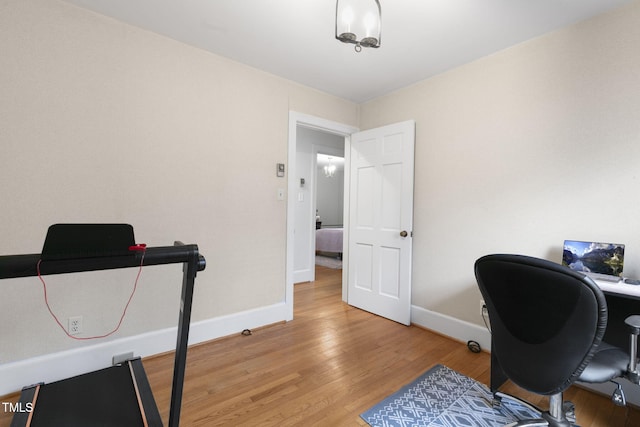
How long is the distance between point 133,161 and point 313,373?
2086 millimetres

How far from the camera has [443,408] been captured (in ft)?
5.74

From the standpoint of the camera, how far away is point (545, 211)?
2162 millimetres

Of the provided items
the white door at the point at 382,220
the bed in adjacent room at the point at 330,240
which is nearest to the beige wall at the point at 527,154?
the white door at the point at 382,220

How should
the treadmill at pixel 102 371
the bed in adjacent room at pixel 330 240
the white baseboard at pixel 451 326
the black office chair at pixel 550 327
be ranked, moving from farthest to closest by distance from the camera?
the bed in adjacent room at pixel 330 240 → the white baseboard at pixel 451 326 → the black office chair at pixel 550 327 → the treadmill at pixel 102 371

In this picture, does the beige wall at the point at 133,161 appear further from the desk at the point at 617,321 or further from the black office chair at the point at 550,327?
the black office chair at the point at 550,327

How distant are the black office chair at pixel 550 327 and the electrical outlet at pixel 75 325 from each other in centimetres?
258

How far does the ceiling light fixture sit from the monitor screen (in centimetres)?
188

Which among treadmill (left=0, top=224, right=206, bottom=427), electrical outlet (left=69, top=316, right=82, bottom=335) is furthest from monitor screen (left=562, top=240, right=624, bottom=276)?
electrical outlet (left=69, top=316, right=82, bottom=335)

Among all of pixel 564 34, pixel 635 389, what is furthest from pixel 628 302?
pixel 564 34

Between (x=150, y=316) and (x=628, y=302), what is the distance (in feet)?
10.7

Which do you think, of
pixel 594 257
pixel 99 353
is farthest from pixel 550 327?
pixel 99 353

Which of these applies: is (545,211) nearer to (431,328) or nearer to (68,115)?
(431,328)

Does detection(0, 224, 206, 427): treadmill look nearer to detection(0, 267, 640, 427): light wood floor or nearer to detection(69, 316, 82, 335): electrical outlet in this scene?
detection(0, 267, 640, 427): light wood floor

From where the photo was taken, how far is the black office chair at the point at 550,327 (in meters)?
1.16
